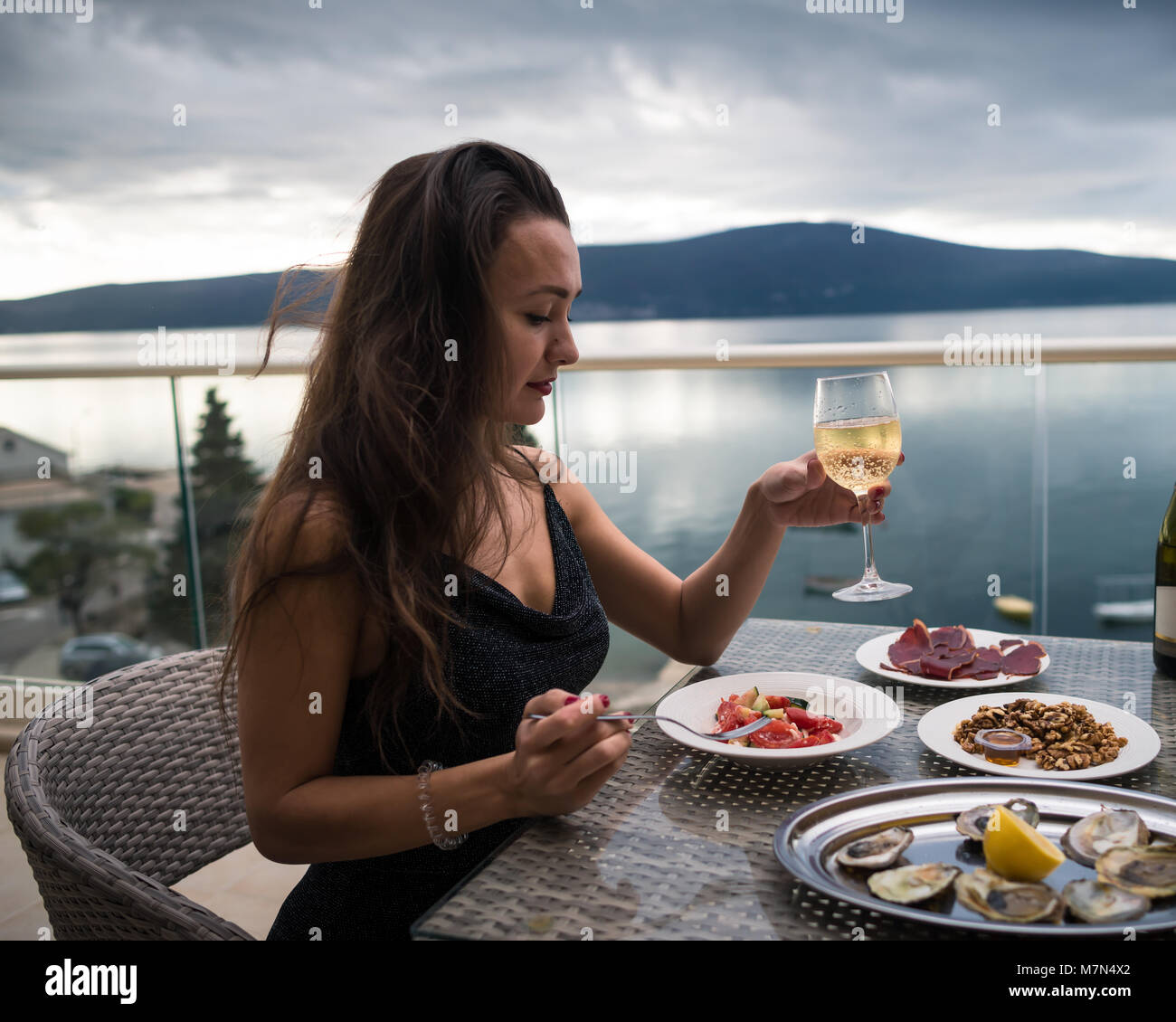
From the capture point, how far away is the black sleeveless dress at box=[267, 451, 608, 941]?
46.0 inches

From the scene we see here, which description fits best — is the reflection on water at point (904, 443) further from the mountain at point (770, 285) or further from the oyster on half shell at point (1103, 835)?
the oyster on half shell at point (1103, 835)

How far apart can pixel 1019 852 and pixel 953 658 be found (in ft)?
2.02

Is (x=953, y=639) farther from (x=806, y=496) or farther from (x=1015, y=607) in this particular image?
(x=1015, y=607)

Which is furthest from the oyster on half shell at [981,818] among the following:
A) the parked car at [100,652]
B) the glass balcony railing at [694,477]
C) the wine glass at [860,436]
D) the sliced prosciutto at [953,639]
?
the parked car at [100,652]

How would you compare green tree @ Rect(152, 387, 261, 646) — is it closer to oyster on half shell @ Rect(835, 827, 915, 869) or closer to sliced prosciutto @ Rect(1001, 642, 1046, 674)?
sliced prosciutto @ Rect(1001, 642, 1046, 674)

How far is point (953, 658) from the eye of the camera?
1.33 meters

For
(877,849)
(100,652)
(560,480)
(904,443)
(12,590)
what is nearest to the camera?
(877,849)

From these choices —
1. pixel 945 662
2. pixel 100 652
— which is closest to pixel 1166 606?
pixel 945 662

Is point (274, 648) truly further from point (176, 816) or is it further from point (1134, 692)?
point (1134, 692)

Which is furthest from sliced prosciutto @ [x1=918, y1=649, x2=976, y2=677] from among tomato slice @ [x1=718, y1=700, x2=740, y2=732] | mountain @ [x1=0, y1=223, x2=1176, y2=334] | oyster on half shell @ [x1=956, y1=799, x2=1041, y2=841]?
mountain @ [x1=0, y1=223, x2=1176, y2=334]

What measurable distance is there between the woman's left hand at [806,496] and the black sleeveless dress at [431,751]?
1.57 ft

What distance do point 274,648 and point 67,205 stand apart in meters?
9.65

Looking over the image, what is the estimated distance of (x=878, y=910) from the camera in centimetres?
71

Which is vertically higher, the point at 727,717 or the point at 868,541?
the point at 868,541
